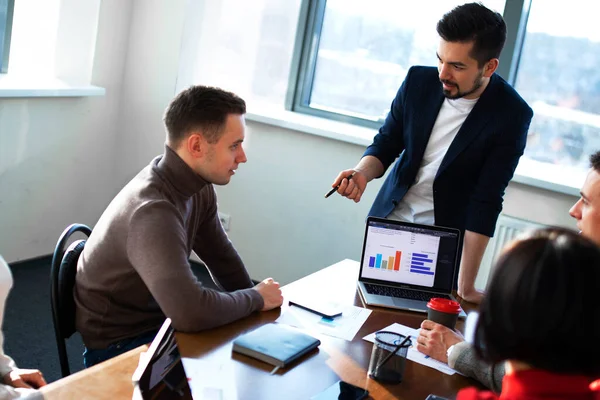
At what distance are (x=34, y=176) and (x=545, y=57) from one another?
108 inches

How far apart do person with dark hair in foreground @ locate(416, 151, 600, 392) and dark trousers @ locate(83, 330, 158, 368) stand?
754 millimetres

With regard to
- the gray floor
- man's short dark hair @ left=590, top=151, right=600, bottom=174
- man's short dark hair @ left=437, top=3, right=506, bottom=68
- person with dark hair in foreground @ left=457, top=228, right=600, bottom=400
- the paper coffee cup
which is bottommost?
the gray floor

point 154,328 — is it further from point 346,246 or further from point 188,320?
point 346,246

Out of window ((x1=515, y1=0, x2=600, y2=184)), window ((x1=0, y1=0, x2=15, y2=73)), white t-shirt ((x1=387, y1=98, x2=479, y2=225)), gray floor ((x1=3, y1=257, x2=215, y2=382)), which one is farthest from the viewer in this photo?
window ((x1=0, y1=0, x2=15, y2=73))

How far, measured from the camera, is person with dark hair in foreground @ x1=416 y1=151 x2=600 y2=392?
181cm

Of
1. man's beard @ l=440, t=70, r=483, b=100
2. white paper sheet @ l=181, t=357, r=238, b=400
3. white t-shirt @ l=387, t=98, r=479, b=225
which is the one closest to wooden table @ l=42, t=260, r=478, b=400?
white paper sheet @ l=181, t=357, r=238, b=400

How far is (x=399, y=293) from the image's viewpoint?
2.39 m

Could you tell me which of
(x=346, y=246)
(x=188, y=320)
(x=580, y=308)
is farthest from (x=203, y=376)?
(x=346, y=246)

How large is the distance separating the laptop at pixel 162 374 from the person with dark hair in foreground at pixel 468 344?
2.30 feet

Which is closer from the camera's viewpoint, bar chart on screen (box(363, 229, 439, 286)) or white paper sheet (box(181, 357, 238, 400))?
white paper sheet (box(181, 357, 238, 400))

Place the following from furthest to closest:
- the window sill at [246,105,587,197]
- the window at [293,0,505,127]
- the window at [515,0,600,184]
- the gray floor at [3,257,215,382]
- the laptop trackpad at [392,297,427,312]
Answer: the window at [293,0,505,127] → the window at [515,0,600,184] → the window sill at [246,105,587,197] → the gray floor at [3,257,215,382] → the laptop trackpad at [392,297,427,312]

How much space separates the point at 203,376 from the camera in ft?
5.32

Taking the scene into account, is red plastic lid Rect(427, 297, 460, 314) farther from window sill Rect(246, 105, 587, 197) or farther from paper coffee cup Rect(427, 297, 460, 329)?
window sill Rect(246, 105, 587, 197)

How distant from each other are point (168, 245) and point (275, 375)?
0.45 metres
